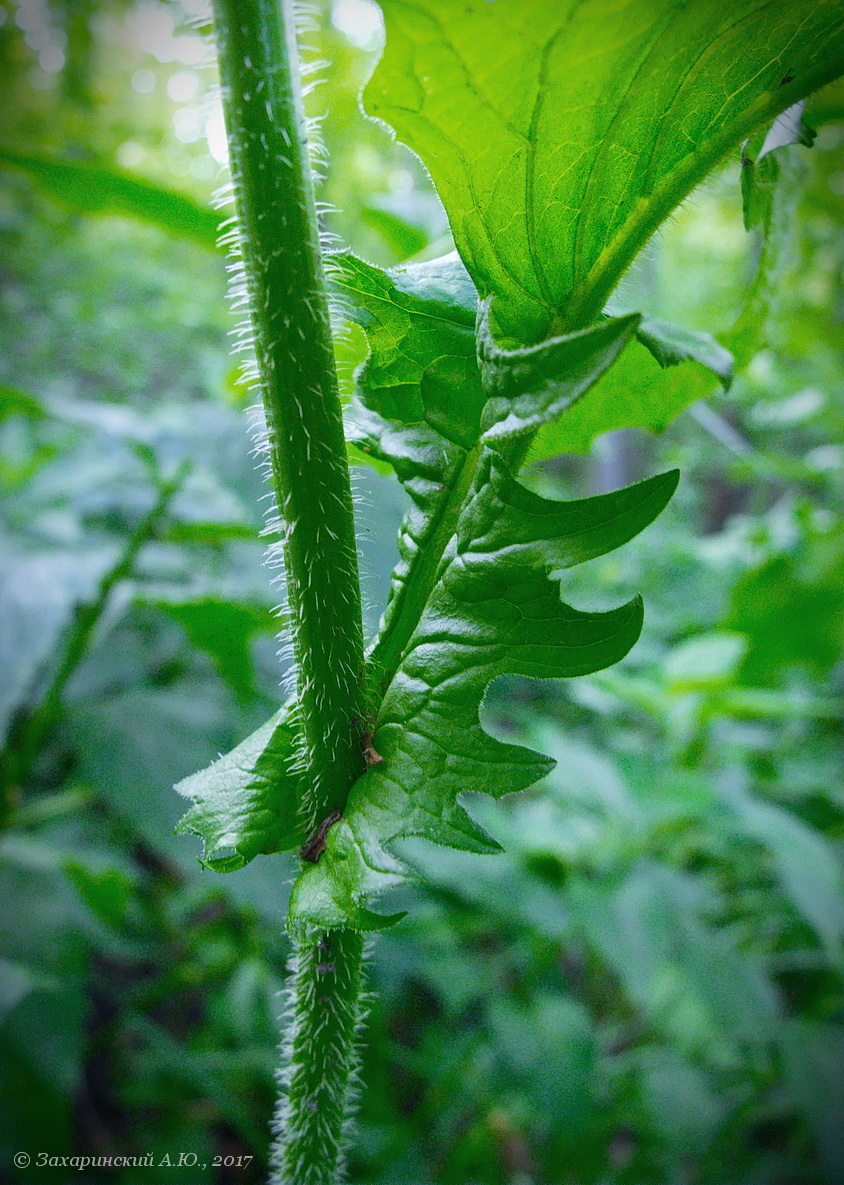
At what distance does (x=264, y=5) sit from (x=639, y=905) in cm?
135

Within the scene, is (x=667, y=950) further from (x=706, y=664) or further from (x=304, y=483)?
(x=304, y=483)

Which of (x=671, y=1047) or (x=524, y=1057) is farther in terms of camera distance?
(x=671, y=1047)

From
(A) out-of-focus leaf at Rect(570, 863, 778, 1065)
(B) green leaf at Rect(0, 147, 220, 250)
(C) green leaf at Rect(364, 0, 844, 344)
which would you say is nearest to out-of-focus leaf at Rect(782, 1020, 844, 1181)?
(A) out-of-focus leaf at Rect(570, 863, 778, 1065)

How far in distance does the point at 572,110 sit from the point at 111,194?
0.84 metres

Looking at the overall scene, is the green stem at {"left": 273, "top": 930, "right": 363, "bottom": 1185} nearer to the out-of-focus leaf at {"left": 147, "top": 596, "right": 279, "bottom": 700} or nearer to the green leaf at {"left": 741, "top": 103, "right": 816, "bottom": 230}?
the green leaf at {"left": 741, "top": 103, "right": 816, "bottom": 230}

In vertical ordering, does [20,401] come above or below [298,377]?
above

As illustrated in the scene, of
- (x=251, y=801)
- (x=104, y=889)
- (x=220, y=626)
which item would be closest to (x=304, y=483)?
(x=251, y=801)

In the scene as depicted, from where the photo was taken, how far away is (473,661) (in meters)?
0.33

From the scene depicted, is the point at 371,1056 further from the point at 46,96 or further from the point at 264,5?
the point at 46,96

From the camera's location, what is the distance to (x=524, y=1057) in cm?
127

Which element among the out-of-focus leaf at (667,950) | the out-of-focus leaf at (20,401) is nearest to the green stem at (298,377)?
the out-of-focus leaf at (20,401)

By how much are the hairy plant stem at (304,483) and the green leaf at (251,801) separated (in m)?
0.02

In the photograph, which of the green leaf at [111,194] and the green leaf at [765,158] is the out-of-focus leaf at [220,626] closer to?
the green leaf at [111,194]

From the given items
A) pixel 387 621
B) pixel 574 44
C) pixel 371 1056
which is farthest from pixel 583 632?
pixel 371 1056
